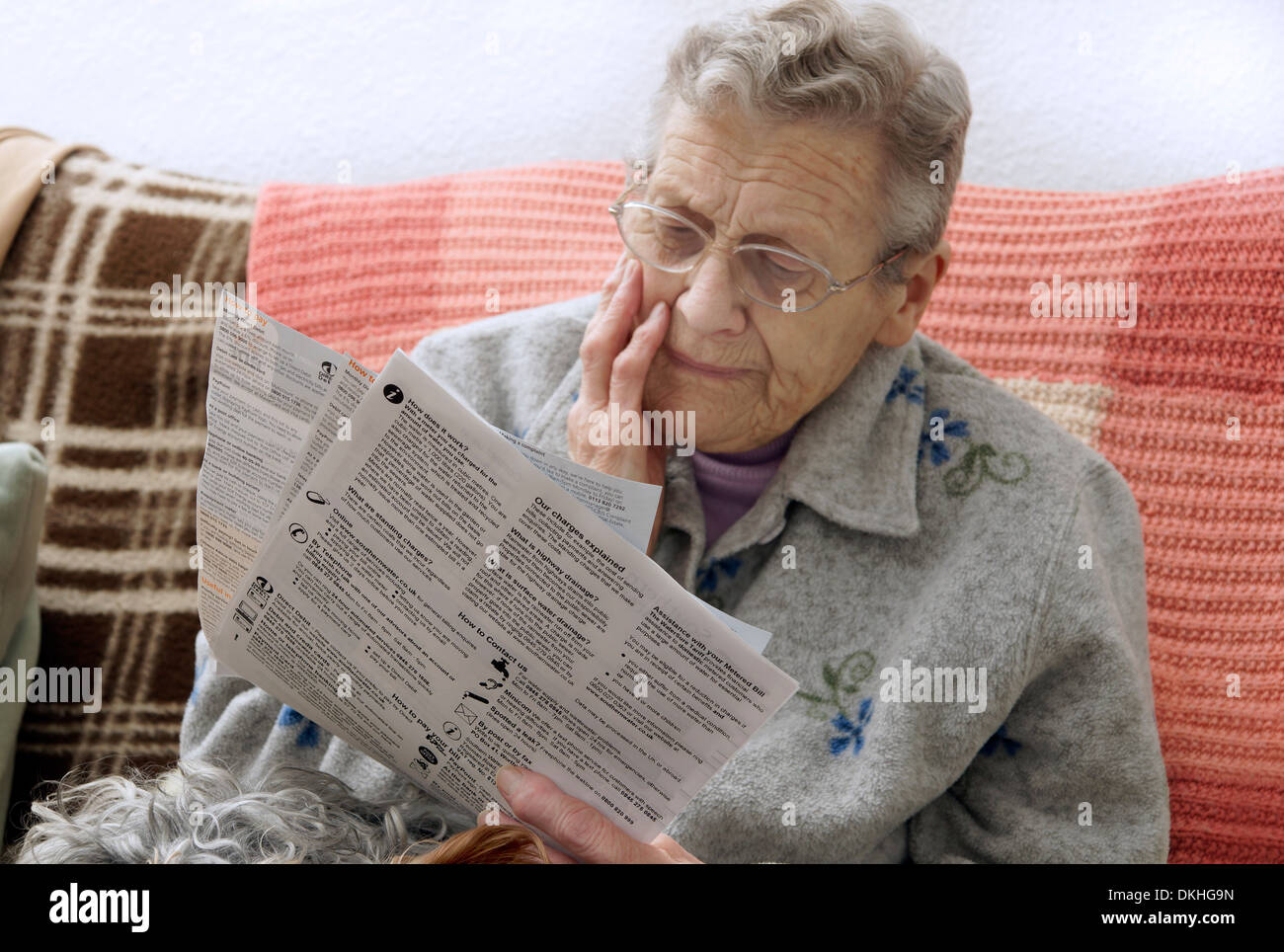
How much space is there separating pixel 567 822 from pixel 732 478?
1.85 feet

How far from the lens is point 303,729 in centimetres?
123

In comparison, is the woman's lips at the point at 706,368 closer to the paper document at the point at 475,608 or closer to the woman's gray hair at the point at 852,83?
the woman's gray hair at the point at 852,83

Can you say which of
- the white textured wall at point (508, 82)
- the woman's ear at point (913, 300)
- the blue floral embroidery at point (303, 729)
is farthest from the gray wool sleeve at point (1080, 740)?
the white textured wall at point (508, 82)

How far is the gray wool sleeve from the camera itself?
1.22 m

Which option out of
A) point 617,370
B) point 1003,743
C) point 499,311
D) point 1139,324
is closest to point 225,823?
point 617,370

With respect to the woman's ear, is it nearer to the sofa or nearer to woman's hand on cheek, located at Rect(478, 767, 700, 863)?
the sofa

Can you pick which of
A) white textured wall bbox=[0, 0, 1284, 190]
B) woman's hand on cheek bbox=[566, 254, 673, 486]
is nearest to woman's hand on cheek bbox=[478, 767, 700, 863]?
woman's hand on cheek bbox=[566, 254, 673, 486]

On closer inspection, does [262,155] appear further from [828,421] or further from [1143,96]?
[1143,96]

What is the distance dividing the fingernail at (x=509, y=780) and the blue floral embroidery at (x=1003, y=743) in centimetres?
62

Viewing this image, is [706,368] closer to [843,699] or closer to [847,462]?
[847,462]

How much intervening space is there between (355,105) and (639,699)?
1558 millimetres

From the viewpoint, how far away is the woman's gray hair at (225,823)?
843 mm

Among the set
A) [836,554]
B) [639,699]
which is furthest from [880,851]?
[639,699]

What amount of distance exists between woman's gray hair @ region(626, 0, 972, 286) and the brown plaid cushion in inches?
33.1
